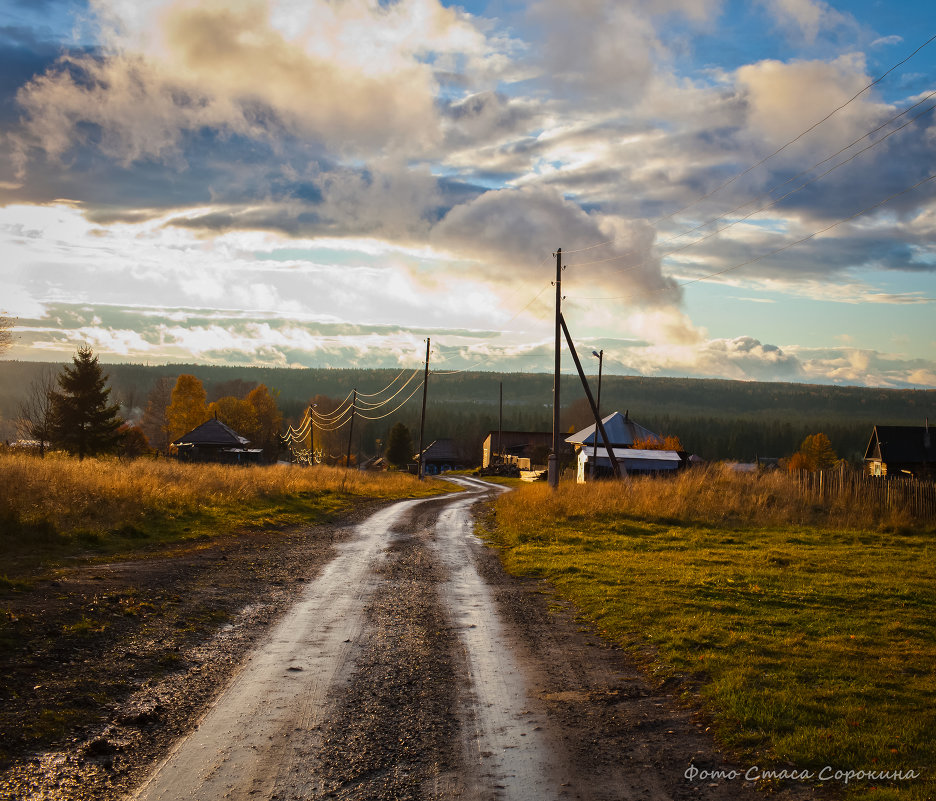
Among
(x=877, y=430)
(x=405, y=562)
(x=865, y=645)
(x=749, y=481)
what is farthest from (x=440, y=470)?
(x=865, y=645)

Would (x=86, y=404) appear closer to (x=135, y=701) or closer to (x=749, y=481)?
(x=749, y=481)

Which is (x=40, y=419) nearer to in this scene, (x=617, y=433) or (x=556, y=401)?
(x=556, y=401)

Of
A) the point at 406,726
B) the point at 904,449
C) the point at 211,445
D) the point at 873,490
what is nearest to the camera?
the point at 406,726

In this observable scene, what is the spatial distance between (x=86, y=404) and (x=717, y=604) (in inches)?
1761

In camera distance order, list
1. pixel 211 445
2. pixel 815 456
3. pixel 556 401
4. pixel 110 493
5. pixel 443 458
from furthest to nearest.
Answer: pixel 815 456, pixel 443 458, pixel 211 445, pixel 556 401, pixel 110 493

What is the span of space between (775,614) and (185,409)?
3066 inches

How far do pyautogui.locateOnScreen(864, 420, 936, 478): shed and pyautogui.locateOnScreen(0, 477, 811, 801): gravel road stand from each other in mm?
58592

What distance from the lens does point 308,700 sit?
245 inches

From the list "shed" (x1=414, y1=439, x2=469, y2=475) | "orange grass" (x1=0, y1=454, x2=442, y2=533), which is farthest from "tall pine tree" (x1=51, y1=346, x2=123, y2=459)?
"shed" (x1=414, y1=439, x2=469, y2=475)

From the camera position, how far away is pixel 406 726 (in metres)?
5.66

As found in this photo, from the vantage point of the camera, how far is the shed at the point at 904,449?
189 ft

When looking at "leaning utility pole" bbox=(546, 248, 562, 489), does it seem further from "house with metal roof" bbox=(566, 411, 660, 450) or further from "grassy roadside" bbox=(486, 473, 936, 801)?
"house with metal roof" bbox=(566, 411, 660, 450)

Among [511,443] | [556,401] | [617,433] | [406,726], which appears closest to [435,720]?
[406,726]

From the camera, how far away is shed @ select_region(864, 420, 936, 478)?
57.7 metres
